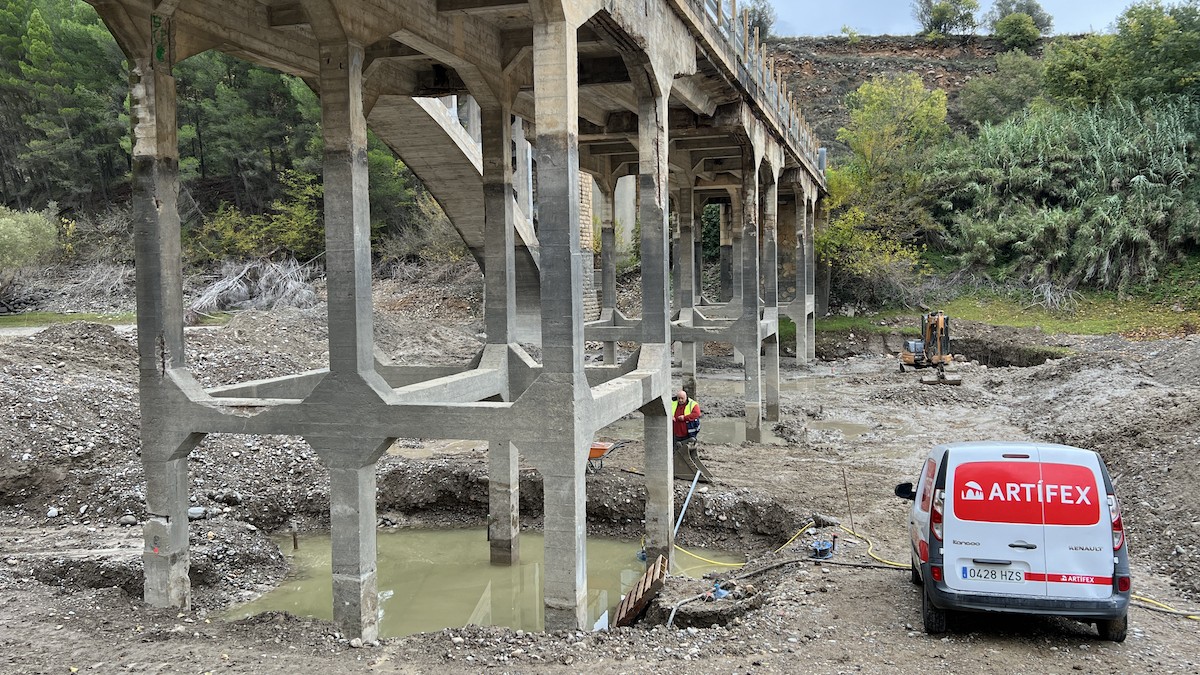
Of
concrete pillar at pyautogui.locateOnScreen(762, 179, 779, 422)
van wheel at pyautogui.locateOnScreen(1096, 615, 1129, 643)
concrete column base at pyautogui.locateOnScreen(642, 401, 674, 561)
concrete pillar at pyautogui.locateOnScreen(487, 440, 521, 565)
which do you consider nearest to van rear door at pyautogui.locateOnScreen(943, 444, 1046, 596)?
van wheel at pyautogui.locateOnScreen(1096, 615, 1129, 643)

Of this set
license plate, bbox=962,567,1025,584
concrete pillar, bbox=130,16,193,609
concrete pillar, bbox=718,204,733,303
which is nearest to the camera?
license plate, bbox=962,567,1025,584

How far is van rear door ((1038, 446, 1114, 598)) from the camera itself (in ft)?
23.4

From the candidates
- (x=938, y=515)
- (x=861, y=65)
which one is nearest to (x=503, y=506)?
(x=938, y=515)

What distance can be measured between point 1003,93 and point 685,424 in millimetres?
48923

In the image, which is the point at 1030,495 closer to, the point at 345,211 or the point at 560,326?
the point at 560,326

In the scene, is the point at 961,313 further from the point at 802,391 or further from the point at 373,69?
the point at 373,69

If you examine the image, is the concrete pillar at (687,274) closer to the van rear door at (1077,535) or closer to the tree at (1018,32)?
the van rear door at (1077,535)

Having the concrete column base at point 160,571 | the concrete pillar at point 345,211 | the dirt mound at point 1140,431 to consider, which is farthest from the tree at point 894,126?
the concrete column base at point 160,571

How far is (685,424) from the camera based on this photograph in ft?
48.9

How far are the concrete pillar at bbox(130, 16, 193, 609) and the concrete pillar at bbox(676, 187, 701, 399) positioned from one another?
1854 cm

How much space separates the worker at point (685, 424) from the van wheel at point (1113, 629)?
7636 millimetres

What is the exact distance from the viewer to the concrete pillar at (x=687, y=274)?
27781 mm

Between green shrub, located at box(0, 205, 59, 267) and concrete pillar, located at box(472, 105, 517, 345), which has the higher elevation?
green shrub, located at box(0, 205, 59, 267)

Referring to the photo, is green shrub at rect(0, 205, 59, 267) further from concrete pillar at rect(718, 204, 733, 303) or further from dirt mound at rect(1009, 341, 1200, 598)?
dirt mound at rect(1009, 341, 1200, 598)
